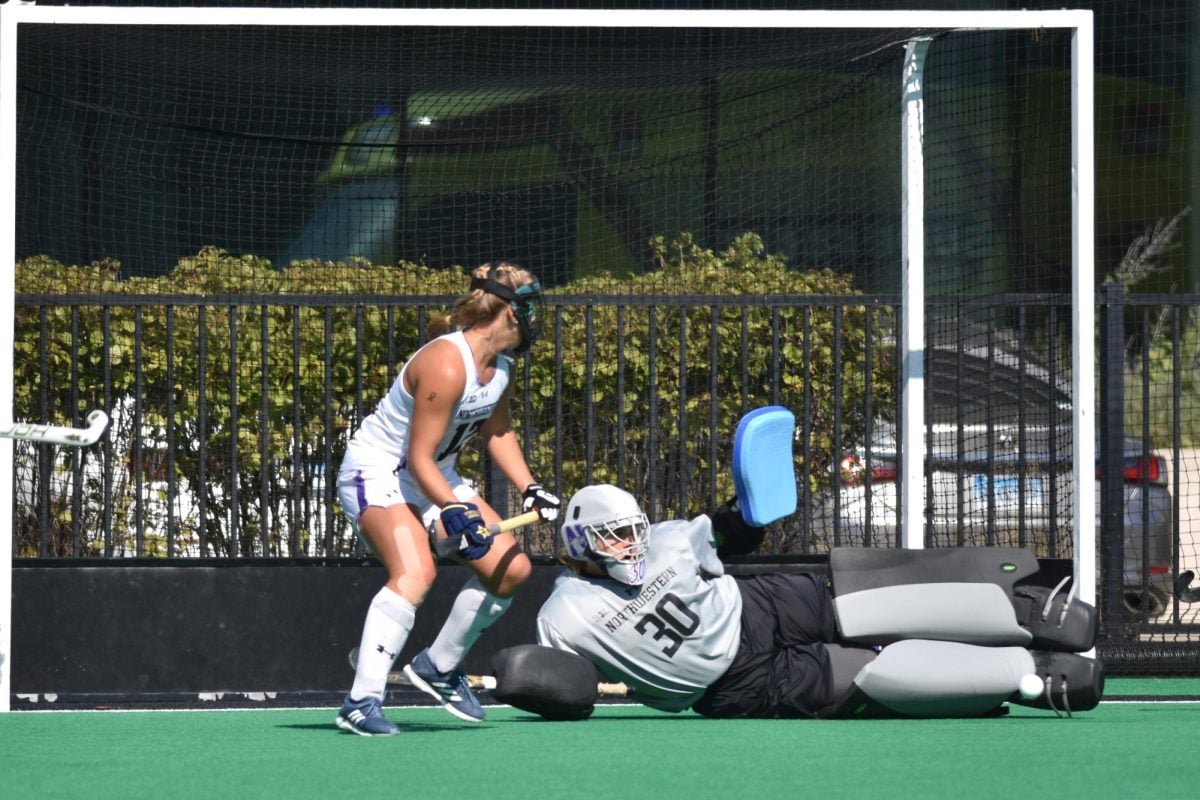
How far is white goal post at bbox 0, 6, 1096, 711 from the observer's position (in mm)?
6695

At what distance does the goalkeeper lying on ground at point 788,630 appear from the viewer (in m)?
5.54

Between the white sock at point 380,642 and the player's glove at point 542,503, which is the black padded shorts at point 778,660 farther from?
the white sock at point 380,642

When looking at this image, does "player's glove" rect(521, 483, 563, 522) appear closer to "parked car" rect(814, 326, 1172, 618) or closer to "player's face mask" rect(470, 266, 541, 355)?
"player's face mask" rect(470, 266, 541, 355)

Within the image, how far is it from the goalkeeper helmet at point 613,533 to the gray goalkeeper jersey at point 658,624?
59 mm

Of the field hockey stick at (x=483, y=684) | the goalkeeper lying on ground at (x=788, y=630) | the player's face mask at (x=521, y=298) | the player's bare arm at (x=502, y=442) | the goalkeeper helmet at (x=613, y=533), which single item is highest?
the player's face mask at (x=521, y=298)

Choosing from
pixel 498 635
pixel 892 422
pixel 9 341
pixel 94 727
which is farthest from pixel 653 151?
pixel 94 727

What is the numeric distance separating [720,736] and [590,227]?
12.9 ft

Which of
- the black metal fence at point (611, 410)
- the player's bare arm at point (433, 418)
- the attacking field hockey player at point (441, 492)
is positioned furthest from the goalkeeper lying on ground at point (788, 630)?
the black metal fence at point (611, 410)

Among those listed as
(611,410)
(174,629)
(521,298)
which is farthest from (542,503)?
(611,410)

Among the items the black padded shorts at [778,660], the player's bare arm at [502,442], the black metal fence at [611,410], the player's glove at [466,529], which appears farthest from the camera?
the black metal fence at [611,410]

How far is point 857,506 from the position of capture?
8.49 metres

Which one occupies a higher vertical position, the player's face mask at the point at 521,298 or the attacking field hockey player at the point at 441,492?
the player's face mask at the point at 521,298

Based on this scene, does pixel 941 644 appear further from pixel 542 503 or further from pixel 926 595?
pixel 542 503

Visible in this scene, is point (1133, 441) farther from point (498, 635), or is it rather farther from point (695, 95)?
point (498, 635)
